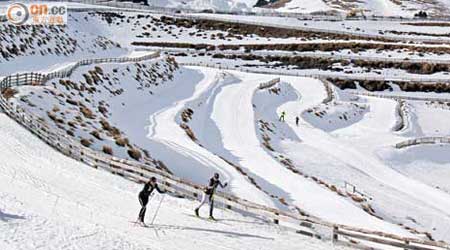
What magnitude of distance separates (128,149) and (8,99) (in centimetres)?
797

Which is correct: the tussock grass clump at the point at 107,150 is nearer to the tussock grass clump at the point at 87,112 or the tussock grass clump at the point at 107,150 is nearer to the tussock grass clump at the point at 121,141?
the tussock grass clump at the point at 121,141

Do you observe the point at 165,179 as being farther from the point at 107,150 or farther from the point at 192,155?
the point at 192,155

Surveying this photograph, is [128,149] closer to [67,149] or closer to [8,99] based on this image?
[67,149]

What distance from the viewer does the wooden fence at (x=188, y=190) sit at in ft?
60.2

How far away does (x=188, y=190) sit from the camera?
22422 millimetres

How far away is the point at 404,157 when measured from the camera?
141 feet

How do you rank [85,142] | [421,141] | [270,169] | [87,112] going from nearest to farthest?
[85,142], [270,169], [87,112], [421,141]
